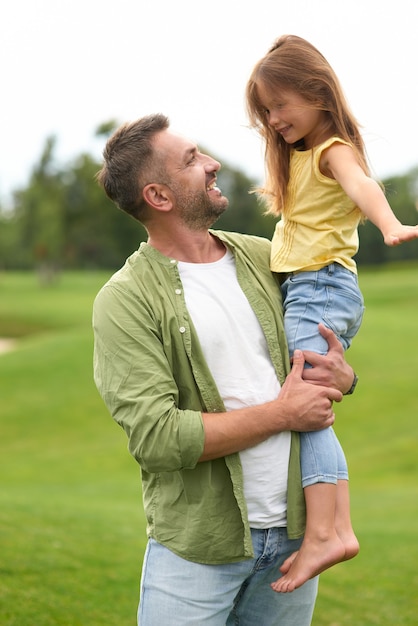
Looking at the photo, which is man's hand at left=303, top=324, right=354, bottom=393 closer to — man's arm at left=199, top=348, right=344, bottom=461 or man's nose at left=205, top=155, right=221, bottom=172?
man's arm at left=199, top=348, right=344, bottom=461

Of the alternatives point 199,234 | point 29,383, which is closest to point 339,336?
Answer: point 199,234

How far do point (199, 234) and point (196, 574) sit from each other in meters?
1.21

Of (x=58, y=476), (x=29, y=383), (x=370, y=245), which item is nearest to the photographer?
(x=58, y=476)

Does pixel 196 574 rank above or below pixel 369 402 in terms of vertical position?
above


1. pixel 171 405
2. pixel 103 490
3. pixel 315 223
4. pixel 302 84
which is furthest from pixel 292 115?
pixel 103 490

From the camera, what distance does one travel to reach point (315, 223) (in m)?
3.37

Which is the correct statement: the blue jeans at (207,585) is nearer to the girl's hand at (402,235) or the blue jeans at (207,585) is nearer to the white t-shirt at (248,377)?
the white t-shirt at (248,377)

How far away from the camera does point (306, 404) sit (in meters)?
3.02

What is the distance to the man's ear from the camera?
127 inches

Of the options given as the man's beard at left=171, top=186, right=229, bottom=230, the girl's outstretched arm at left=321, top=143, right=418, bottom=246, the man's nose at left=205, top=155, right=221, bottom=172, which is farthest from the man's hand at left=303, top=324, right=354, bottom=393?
the man's nose at left=205, top=155, right=221, bottom=172

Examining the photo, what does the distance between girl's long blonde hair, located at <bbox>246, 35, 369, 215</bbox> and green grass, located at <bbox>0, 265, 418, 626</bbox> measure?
3283 mm

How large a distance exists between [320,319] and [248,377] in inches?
15.4

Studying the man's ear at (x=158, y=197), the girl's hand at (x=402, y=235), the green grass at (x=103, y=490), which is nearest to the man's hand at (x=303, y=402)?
the girl's hand at (x=402, y=235)

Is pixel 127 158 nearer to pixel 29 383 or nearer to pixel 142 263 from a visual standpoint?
pixel 142 263
